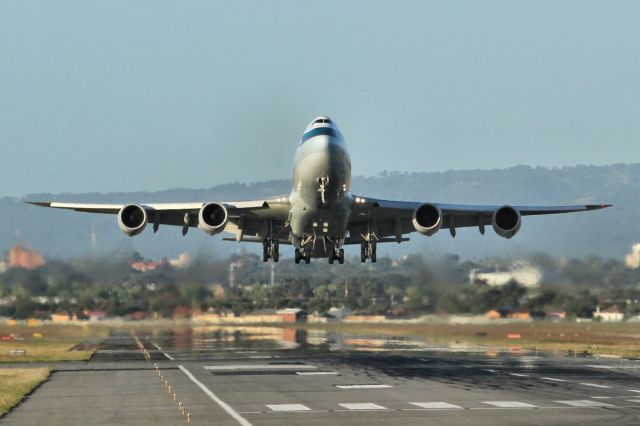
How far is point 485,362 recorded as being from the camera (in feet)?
179

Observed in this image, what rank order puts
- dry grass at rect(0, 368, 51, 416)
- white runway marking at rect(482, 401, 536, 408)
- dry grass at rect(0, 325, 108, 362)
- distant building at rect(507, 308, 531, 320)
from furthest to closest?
1. distant building at rect(507, 308, 531, 320)
2. dry grass at rect(0, 325, 108, 362)
3. dry grass at rect(0, 368, 51, 416)
4. white runway marking at rect(482, 401, 536, 408)

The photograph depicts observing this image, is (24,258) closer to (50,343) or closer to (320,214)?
(50,343)

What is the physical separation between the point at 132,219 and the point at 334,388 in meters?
11.6

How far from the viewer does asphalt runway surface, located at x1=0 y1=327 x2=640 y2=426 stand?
100 ft

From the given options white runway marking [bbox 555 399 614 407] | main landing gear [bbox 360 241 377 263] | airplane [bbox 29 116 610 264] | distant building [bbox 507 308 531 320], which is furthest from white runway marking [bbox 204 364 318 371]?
distant building [bbox 507 308 531 320]

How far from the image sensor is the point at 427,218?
43406mm

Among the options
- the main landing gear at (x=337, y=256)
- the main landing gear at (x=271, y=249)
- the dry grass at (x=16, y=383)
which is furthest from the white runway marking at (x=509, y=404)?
the main landing gear at (x=271, y=249)

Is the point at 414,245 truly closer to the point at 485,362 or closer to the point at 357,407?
the point at 485,362

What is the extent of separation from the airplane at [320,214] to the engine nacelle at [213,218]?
0.04ft

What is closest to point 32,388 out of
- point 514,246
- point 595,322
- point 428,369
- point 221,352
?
point 428,369

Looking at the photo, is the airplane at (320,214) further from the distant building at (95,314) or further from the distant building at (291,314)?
the distant building at (291,314)

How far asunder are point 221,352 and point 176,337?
23202 mm

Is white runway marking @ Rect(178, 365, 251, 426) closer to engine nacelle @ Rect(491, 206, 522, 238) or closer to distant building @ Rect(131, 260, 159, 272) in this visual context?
engine nacelle @ Rect(491, 206, 522, 238)

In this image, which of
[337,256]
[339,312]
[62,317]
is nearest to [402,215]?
[337,256]
